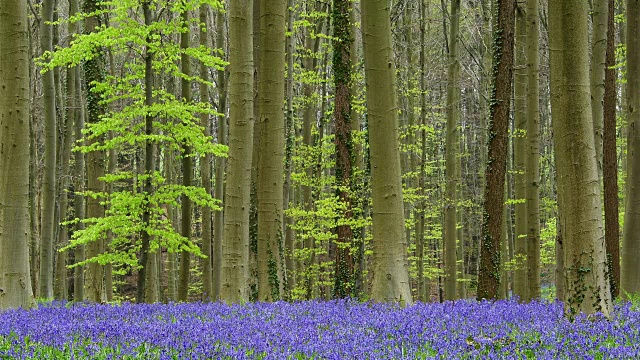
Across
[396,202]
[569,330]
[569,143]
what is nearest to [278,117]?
[396,202]

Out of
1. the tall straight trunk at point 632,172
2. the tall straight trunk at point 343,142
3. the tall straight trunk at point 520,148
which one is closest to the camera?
the tall straight trunk at point 632,172

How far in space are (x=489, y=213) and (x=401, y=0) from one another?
11.3 m

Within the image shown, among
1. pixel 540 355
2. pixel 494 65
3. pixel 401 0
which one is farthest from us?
pixel 401 0

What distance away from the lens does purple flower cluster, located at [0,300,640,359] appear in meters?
5.02

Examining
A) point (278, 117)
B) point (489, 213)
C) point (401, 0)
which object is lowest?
point (489, 213)

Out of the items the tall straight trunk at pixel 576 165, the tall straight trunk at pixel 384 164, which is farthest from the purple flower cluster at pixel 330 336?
the tall straight trunk at pixel 384 164

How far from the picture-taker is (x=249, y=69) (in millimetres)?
12047

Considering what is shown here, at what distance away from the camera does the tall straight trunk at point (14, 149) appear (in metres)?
9.41

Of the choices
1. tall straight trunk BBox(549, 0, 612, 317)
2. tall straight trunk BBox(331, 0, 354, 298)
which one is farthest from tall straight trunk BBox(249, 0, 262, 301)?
tall straight trunk BBox(549, 0, 612, 317)

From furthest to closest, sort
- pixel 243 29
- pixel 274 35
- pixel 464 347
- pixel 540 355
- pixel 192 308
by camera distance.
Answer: pixel 243 29 → pixel 274 35 → pixel 192 308 → pixel 464 347 → pixel 540 355

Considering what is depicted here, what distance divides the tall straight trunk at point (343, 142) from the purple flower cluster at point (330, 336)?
30.1ft

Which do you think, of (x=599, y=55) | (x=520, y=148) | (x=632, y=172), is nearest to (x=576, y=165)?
(x=599, y=55)

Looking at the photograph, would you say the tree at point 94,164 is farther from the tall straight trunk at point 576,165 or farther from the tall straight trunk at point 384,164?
the tall straight trunk at point 576,165

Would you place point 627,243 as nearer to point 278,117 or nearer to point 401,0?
point 278,117
